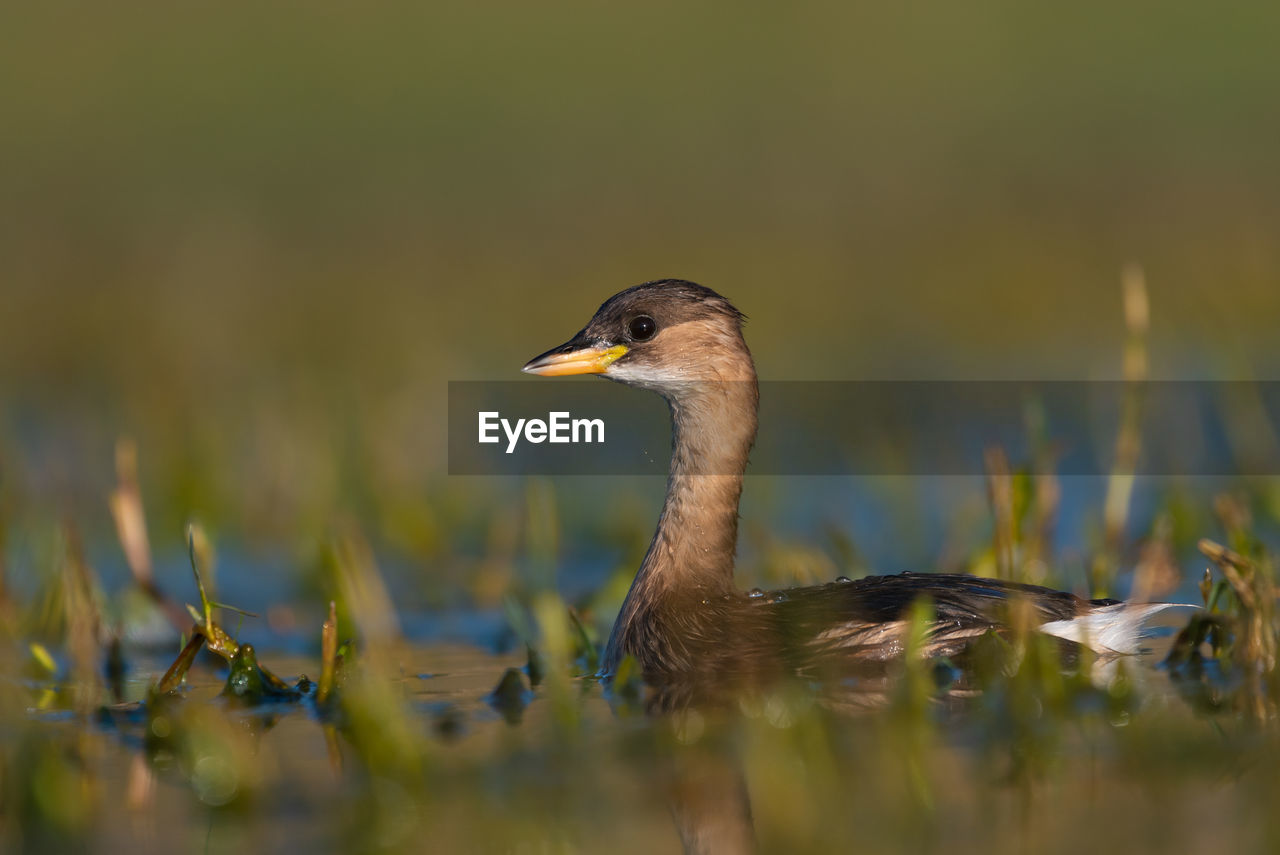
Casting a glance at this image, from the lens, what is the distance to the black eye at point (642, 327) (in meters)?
7.46

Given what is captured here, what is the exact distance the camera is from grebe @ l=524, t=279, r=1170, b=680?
6.52 meters

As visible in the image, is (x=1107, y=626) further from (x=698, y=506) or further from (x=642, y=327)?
(x=642, y=327)

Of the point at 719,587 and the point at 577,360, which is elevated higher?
the point at 577,360

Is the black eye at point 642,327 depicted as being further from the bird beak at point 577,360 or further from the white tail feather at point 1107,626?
the white tail feather at point 1107,626

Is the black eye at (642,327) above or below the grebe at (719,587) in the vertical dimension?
above

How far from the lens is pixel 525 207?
20453 millimetres

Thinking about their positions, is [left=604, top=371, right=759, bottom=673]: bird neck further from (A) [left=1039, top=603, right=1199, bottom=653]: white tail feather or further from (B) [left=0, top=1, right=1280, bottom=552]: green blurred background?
(B) [left=0, top=1, right=1280, bottom=552]: green blurred background

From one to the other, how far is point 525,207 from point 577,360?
13.2m

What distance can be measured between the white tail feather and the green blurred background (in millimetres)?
2334

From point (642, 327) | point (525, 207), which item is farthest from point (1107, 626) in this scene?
point (525, 207)

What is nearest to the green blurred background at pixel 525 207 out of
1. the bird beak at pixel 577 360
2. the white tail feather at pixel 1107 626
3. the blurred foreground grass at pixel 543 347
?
the blurred foreground grass at pixel 543 347

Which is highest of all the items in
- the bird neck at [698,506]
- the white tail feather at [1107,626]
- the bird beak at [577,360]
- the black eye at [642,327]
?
the black eye at [642,327]

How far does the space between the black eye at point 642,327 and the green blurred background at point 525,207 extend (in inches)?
93.7


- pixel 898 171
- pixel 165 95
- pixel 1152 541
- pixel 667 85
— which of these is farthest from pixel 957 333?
pixel 165 95
